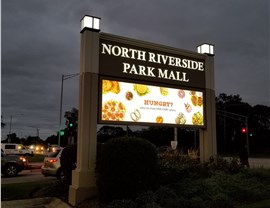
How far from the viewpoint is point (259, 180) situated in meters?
10.3

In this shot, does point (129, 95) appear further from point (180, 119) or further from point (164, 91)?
point (180, 119)

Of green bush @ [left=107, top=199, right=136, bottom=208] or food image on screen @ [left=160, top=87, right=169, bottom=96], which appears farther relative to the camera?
food image on screen @ [left=160, top=87, right=169, bottom=96]

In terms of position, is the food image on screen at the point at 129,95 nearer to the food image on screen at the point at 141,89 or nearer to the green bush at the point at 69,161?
the food image on screen at the point at 141,89

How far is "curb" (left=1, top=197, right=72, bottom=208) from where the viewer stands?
9473 millimetres

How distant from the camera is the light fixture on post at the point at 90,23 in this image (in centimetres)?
1023

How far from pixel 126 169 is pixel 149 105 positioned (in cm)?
325

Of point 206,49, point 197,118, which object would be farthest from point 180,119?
point 206,49

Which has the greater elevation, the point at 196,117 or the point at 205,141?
the point at 196,117

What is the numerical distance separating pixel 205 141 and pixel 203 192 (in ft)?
12.6

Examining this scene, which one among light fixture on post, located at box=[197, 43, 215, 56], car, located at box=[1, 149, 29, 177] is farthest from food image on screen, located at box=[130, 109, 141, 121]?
car, located at box=[1, 149, 29, 177]

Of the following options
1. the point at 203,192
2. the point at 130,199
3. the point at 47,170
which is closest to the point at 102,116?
the point at 130,199

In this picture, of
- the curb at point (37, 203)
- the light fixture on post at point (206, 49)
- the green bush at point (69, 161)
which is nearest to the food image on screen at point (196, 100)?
the light fixture on post at point (206, 49)

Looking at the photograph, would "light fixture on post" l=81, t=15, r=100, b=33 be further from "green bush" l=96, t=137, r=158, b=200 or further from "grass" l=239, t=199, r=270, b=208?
"grass" l=239, t=199, r=270, b=208

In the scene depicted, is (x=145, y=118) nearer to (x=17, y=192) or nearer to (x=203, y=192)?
(x=203, y=192)
